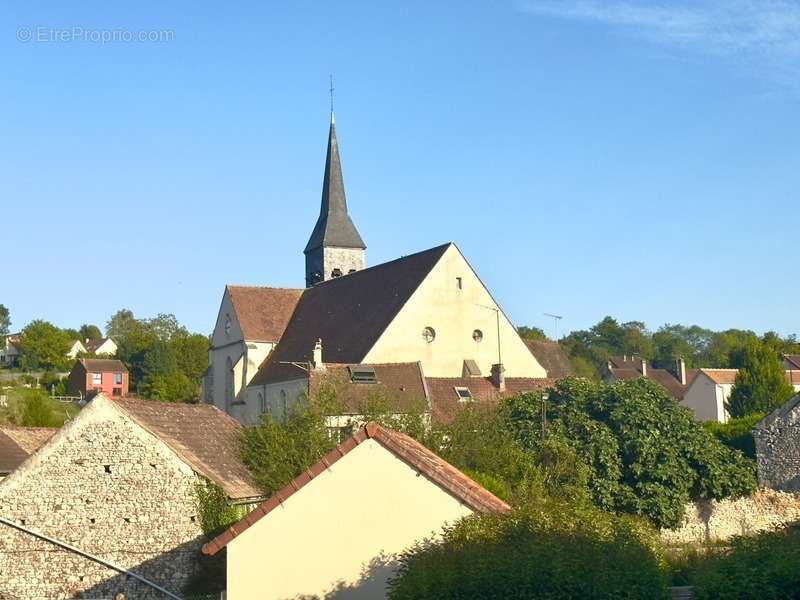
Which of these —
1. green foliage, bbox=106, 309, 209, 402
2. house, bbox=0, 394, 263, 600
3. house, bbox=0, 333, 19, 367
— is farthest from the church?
house, bbox=0, 333, 19, 367

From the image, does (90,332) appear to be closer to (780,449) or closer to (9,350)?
(9,350)

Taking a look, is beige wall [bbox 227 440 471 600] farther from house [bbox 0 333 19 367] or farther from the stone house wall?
house [bbox 0 333 19 367]

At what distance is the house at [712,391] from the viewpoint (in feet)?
224

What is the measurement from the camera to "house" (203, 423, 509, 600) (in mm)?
13969

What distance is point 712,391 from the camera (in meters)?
69.4

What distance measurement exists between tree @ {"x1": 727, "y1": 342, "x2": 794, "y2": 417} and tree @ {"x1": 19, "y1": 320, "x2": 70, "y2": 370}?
224ft

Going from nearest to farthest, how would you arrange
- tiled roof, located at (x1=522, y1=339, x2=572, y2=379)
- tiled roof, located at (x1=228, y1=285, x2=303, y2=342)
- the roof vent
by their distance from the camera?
the roof vent → tiled roof, located at (x1=522, y1=339, x2=572, y2=379) → tiled roof, located at (x1=228, y1=285, x2=303, y2=342)

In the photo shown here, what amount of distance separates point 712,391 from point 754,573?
198 feet

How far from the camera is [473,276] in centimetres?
4725

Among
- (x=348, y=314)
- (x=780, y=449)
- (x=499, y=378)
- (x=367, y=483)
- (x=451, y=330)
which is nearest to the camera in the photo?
(x=367, y=483)

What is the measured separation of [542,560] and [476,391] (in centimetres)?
2672

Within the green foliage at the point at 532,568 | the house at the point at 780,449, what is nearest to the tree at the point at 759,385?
the house at the point at 780,449

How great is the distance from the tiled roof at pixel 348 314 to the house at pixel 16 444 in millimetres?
17573

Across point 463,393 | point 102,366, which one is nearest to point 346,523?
point 463,393
